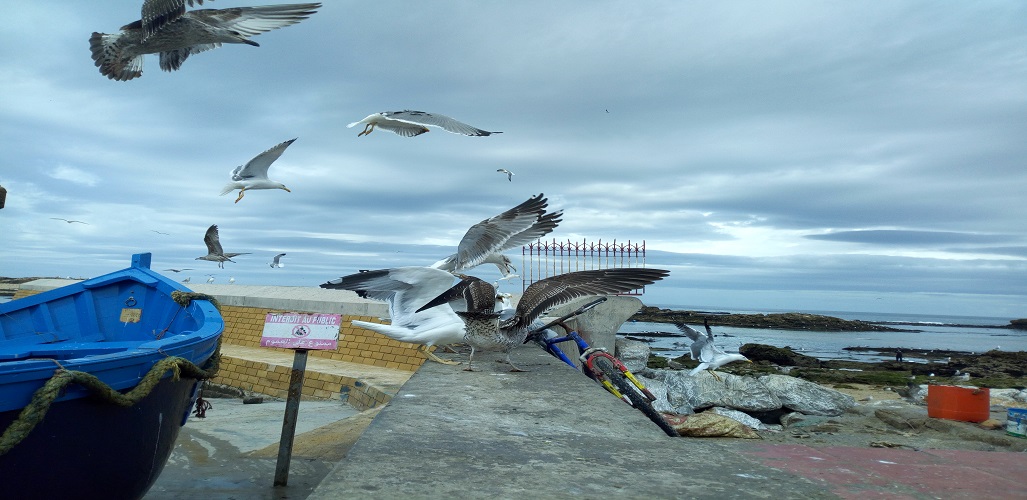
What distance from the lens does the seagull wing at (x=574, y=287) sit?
5949mm

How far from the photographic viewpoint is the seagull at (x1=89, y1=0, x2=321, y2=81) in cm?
613

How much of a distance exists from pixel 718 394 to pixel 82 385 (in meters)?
8.41

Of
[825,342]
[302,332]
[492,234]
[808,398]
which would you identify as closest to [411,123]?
[492,234]

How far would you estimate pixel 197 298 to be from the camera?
580 centimetres

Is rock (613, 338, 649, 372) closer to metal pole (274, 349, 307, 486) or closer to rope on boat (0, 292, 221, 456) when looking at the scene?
metal pole (274, 349, 307, 486)

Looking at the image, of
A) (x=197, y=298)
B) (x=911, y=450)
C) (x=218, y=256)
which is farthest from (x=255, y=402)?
(x=911, y=450)

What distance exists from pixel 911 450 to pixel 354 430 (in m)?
4.66

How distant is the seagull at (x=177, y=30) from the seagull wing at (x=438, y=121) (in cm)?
207

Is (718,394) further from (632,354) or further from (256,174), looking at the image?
(256,174)

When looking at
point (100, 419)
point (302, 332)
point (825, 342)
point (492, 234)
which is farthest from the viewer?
point (825, 342)

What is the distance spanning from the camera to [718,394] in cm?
1000

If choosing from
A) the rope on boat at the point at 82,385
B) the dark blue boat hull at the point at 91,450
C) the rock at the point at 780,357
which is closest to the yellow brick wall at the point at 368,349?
the dark blue boat hull at the point at 91,450

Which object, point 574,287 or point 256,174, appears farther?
point 256,174

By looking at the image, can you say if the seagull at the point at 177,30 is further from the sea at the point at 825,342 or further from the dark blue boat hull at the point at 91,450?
→ the sea at the point at 825,342
